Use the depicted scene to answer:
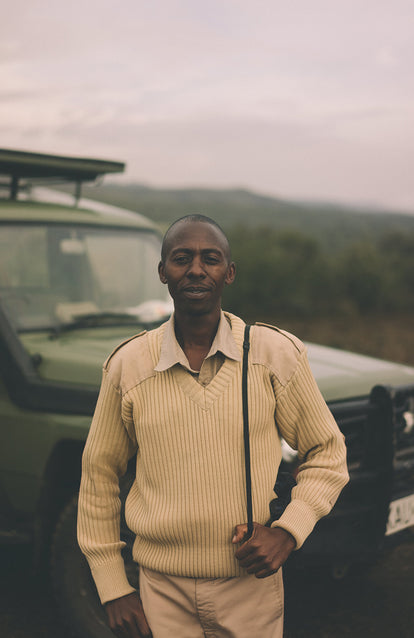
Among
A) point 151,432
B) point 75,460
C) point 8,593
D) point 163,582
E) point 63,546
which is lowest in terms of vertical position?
point 8,593

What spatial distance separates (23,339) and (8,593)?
1422 millimetres

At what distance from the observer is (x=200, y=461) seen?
171 cm

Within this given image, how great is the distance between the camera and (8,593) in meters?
3.63

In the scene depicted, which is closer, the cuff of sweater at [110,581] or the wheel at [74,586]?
the cuff of sweater at [110,581]

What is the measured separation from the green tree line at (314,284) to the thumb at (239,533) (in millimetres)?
24685

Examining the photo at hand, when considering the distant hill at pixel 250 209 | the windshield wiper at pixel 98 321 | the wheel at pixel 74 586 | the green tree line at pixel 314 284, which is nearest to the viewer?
the wheel at pixel 74 586

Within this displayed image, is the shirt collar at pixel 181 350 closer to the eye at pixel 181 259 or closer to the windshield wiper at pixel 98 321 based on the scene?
the eye at pixel 181 259

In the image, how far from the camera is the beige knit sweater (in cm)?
171

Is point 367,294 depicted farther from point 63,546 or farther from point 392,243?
point 63,546

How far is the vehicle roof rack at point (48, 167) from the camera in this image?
3.79m

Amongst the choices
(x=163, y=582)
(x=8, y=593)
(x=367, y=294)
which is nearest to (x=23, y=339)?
(x=8, y=593)

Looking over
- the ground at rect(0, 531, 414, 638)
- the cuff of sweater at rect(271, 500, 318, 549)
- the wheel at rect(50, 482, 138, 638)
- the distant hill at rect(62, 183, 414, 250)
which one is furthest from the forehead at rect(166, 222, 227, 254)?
the distant hill at rect(62, 183, 414, 250)

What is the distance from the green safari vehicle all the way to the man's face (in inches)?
51.1

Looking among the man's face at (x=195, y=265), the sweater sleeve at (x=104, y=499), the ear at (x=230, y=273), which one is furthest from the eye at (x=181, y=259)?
the sweater sleeve at (x=104, y=499)
